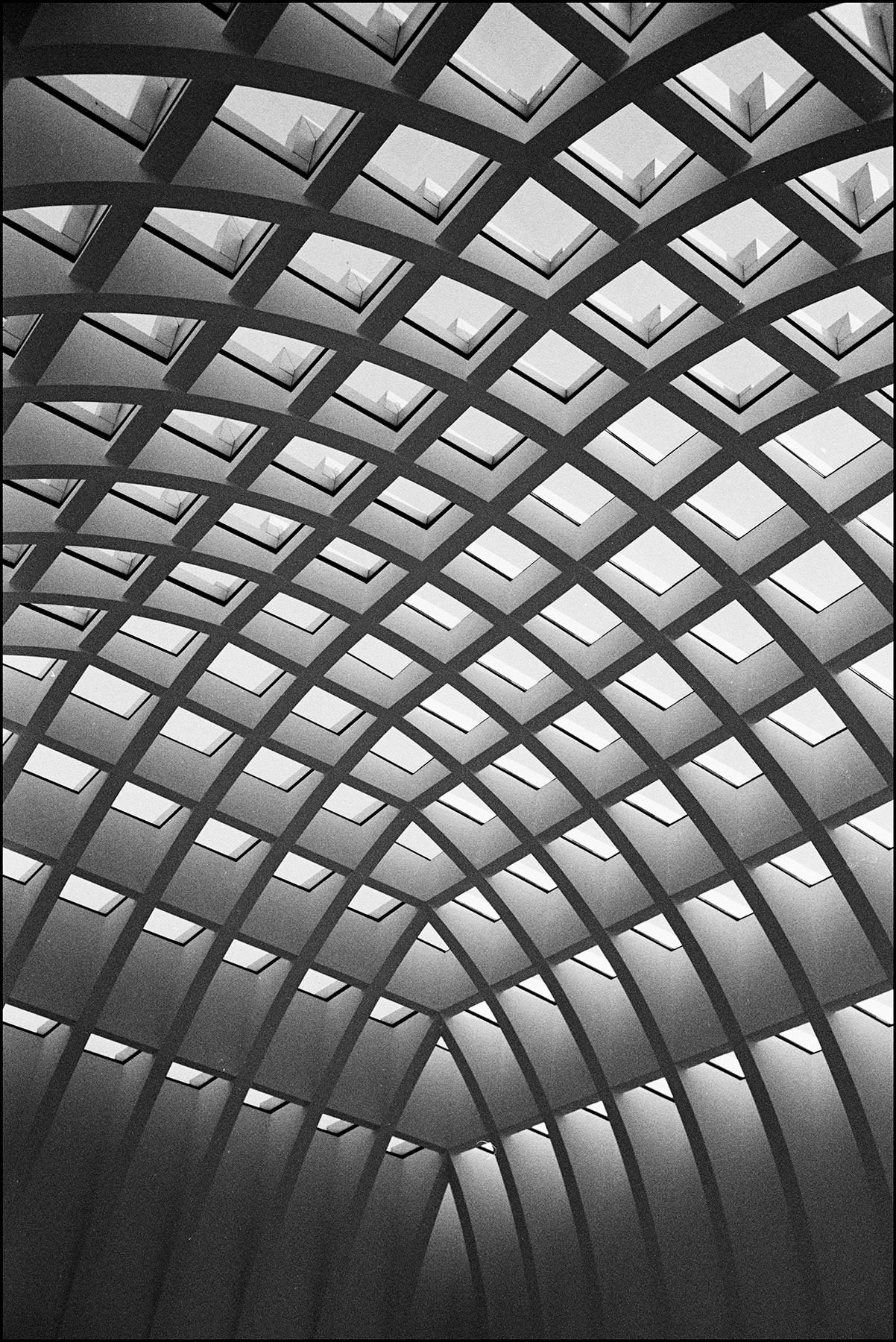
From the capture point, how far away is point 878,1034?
39.0 m

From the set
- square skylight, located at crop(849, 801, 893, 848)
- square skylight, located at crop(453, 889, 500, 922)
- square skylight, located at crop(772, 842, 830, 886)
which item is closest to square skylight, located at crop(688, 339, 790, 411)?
square skylight, located at crop(849, 801, 893, 848)

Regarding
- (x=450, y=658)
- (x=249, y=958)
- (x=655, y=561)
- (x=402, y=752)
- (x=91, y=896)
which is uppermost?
(x=655, y=561)

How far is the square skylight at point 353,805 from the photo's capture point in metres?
43.2

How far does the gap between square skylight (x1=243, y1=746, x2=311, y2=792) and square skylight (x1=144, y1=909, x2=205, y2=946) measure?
6.00m

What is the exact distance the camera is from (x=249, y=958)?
47656 millimetres

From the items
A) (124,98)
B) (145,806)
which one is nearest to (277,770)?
(145,806)

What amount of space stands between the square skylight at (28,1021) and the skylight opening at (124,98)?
102 feet

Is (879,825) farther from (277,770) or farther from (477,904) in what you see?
(277,770)

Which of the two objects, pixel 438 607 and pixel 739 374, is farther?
pixel 438 607

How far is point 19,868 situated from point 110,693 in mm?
7611

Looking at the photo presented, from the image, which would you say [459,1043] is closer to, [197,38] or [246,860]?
[246,860]

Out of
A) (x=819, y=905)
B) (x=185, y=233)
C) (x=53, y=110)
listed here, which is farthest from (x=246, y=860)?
(x=53, y=110)

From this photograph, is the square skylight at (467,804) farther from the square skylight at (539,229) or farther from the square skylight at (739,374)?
the square skylight at (539,229)

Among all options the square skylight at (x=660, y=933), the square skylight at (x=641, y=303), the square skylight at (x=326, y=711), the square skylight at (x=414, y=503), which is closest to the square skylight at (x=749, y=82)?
the square skylight at (x=641, y=303)
